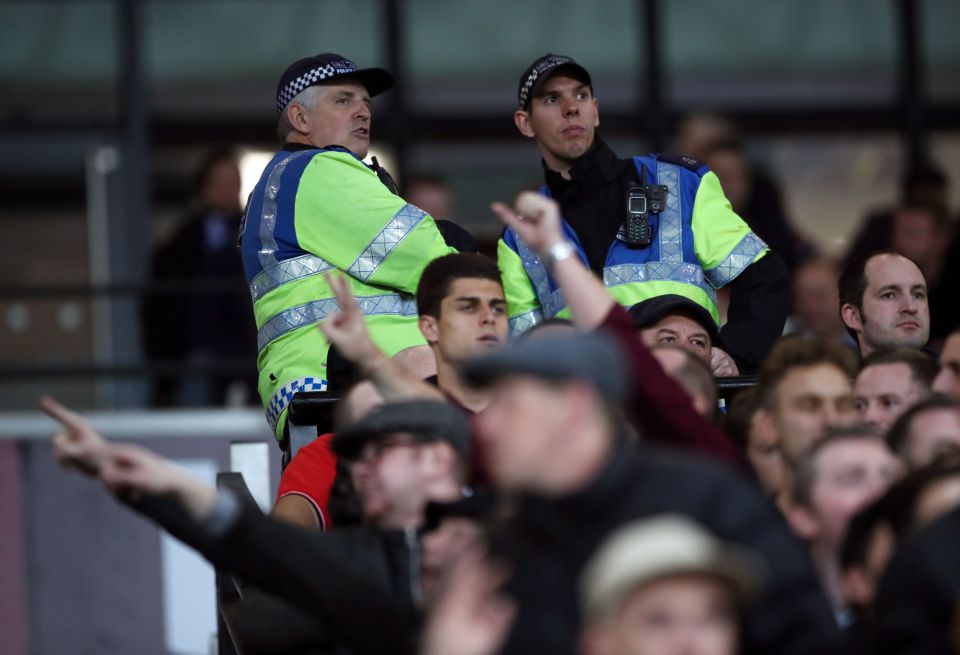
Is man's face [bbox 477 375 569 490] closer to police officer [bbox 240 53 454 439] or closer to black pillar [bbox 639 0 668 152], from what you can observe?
police officer [bbox 240 53 454 439]

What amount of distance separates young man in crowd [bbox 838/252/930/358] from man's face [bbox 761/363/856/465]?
1.93 meters

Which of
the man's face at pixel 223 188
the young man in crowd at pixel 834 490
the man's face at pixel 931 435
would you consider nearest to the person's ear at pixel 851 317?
Answer: the man's face at pixel 931 435

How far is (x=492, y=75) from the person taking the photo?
515 inches

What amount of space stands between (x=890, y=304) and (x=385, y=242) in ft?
6.25

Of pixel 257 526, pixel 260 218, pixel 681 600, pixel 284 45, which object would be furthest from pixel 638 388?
pixel 284 45

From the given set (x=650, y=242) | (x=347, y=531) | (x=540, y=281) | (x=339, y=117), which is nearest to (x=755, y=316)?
(x=650, y=242)

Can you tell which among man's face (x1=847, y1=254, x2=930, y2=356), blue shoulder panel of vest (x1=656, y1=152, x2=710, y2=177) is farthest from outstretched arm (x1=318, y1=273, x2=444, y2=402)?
man's face (x1=847, y1=254, x2=930, y2=356)

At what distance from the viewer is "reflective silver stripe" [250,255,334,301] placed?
7.12 meters

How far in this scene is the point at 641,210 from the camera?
7.31 meters

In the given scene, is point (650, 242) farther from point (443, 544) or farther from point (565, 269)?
point (443, 544)

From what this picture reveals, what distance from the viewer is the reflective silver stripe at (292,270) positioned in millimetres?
7121

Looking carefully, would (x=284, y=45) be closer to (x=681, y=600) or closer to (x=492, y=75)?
(x=492, y=75)

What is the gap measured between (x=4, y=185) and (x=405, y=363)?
644 cm

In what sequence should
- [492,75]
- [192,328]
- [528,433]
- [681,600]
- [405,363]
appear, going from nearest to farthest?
1. [681,600]
2. [528,433]
3. [405,363]
4. [192,328]
5. [492,75]
